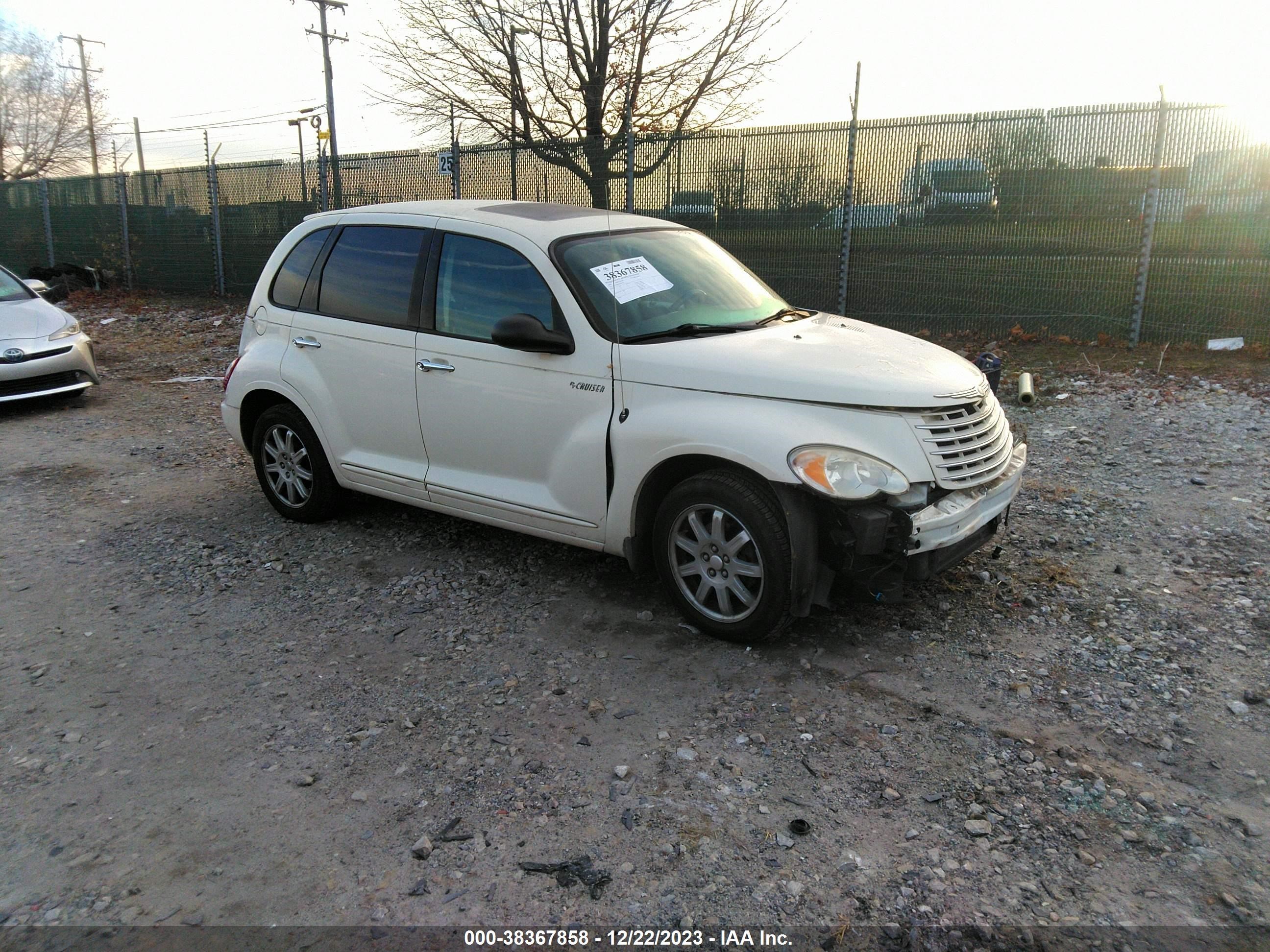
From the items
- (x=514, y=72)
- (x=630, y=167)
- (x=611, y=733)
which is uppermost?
(x=514, y=72)

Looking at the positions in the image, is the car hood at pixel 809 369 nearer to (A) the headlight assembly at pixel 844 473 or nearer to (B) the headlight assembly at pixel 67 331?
(A) the headlight assembly at pixel 844 473

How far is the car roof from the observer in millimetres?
4789

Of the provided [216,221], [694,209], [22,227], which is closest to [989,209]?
[694,209]

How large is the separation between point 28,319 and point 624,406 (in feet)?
26.2

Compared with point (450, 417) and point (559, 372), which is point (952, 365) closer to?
point (559, 372)

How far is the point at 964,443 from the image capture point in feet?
13.3

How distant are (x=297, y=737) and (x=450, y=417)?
1880 millimetres

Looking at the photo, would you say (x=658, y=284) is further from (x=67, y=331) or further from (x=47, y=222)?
(x=47, y=222)

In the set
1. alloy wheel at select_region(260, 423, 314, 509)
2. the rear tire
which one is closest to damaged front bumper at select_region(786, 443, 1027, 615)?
the rear tire

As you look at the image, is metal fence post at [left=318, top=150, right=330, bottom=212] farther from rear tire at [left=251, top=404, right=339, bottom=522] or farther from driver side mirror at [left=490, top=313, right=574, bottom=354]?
driver side mirror at [left=490, top=313, right=574, bottom=354]

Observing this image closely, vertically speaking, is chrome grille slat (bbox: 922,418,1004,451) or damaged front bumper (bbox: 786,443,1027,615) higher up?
chrome grille slat (bbox: 922,418,1004,451)

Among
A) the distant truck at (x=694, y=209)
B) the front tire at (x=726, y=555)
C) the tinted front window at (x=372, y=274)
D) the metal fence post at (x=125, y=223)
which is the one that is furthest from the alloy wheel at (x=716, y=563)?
the metal fence post at (x=125, y=223)

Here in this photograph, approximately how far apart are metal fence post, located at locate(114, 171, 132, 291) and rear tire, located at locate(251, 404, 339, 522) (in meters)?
17.4

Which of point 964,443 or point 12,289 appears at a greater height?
point 12,289
